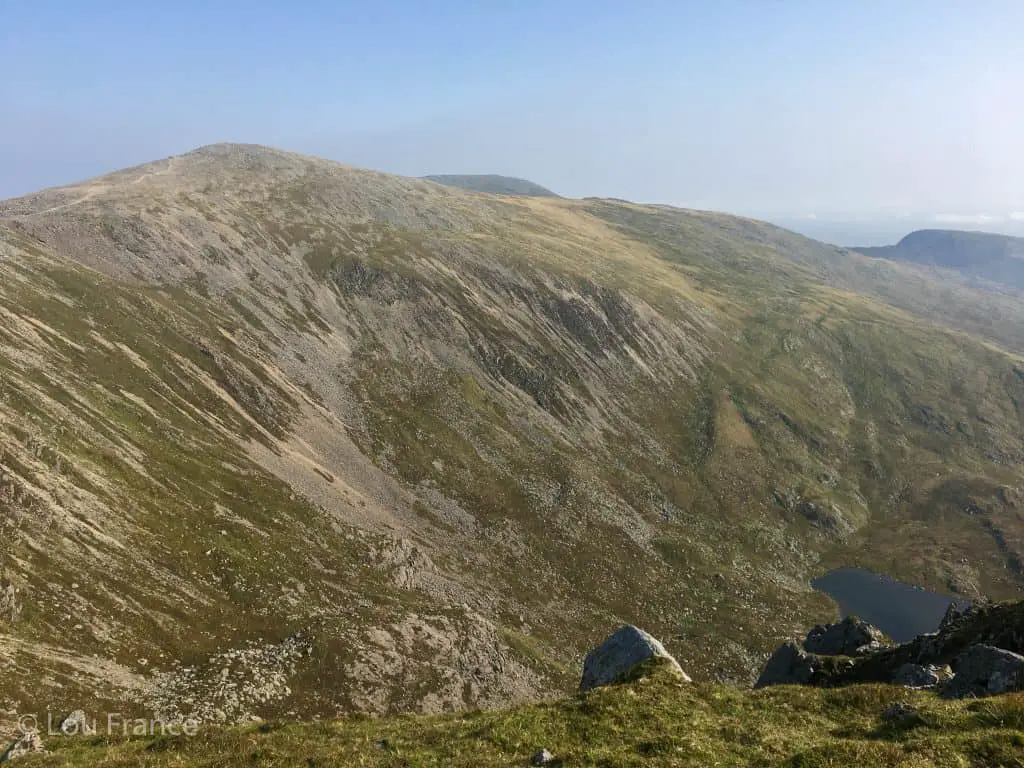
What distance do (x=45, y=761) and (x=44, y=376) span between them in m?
59.0

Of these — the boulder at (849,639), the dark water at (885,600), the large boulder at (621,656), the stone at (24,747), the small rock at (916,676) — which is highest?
the small rock at (916,676)

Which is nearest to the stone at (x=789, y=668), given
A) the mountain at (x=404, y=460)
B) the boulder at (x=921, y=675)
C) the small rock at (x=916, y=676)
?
the small rock at (x=916, y=676)

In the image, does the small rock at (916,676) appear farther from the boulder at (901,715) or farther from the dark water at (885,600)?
the dark water at (885,600)

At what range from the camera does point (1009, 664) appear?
2077 cm

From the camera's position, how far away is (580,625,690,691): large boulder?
93.5 feet

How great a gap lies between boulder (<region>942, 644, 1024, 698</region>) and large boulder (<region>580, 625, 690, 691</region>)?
11.2 m

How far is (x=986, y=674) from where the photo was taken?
2091 cm

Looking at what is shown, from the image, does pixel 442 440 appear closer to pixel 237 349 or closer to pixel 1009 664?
pixel 237 349

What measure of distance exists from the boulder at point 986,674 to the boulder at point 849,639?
17.2 meters

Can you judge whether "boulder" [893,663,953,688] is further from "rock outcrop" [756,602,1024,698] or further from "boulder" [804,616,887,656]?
"boulder" [804,616,887,656]

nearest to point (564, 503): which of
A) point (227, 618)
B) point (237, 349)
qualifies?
point (227, 618)

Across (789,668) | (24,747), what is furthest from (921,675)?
(24,747)

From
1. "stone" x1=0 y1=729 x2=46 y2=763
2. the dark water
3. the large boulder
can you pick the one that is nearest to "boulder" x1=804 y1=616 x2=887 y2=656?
the large boulder

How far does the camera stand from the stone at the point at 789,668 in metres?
30.3
